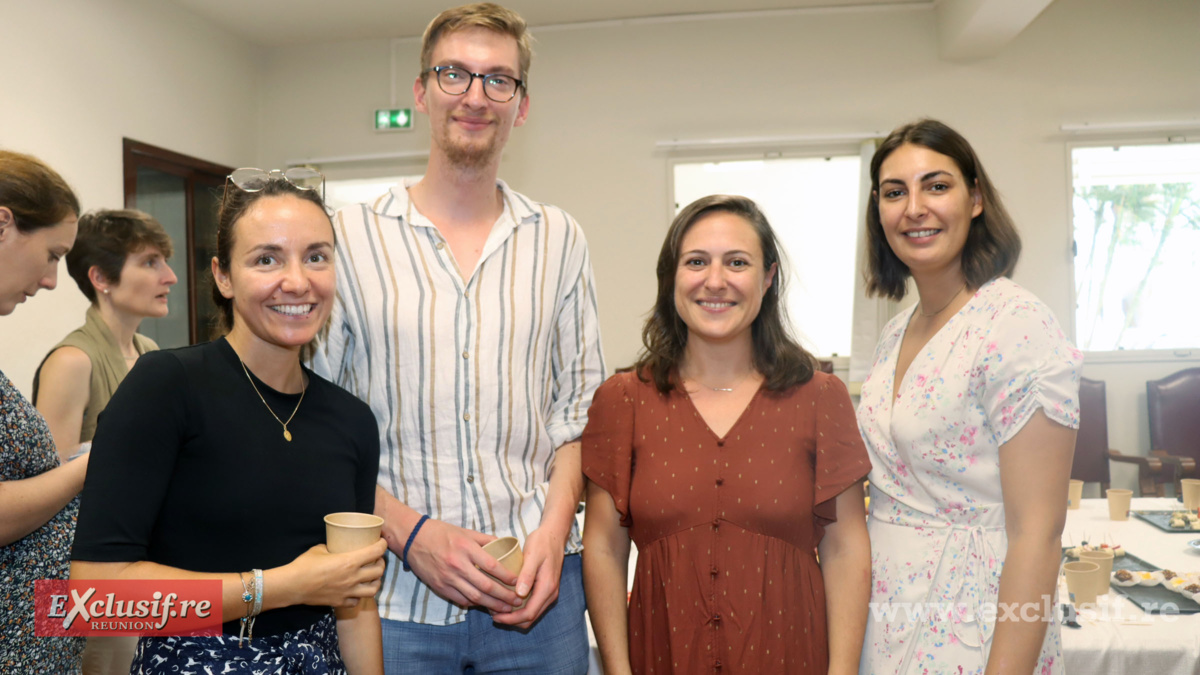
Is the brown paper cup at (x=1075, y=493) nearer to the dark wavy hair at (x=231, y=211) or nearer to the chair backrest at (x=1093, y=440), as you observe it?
the chair backrest at (x=1093, y=440)

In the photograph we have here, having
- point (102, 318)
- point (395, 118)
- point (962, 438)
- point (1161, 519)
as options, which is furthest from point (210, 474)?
point (395, 118)

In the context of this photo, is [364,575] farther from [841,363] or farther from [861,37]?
[861,37]

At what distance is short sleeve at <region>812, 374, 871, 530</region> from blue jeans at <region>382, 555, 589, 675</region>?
56cm

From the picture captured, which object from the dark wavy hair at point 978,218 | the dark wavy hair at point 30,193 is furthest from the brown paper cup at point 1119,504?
the dark wavy hair at point 30,193

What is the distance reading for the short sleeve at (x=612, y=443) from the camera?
1.63m

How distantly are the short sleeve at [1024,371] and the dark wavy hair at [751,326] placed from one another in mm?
351

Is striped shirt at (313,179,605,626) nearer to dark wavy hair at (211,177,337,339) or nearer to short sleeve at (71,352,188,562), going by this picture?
dark wavy hair at (211,177,337,339)

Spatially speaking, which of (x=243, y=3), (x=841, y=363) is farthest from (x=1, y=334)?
(x=841, y=363)

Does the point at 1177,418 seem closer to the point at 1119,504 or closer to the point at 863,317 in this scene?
the point at 863,317

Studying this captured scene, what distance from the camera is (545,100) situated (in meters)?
5.71

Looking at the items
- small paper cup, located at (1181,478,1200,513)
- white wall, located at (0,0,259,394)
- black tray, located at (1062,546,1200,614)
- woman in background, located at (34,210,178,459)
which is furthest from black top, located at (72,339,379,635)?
white wall, located at (0,0,259,394)

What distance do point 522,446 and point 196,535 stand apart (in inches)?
25.8

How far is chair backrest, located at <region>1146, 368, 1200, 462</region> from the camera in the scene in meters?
5.05

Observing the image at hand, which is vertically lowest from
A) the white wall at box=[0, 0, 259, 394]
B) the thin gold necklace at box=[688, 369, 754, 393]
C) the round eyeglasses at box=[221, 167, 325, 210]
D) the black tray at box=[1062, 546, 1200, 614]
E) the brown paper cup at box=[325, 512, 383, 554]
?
the black tray at box=[1062, 546, 1200, 614]
